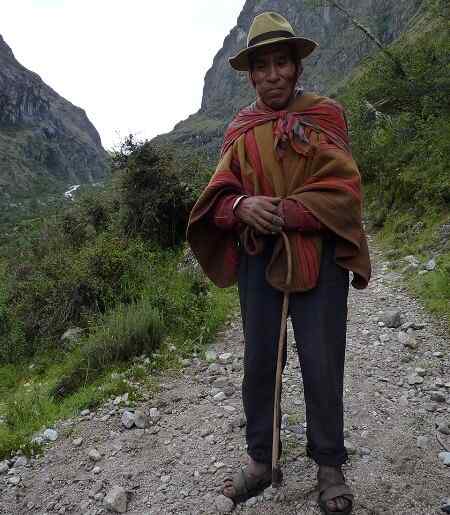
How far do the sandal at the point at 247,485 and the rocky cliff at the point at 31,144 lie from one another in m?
106

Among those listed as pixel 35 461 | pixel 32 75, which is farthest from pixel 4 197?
pixel 35 461

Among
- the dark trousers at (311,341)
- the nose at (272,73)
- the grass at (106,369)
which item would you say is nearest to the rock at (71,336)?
the grass at (106,369)

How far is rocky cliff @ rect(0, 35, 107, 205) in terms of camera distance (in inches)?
4614

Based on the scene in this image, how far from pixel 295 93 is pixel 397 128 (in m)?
7.63

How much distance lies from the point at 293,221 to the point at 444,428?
1.90m

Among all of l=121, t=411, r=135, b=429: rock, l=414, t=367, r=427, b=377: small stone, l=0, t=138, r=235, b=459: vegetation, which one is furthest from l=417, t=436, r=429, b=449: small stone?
l=0, t=138, r=235, b=459: vegetation

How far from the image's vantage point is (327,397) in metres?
2.26

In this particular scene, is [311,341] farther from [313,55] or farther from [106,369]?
[313,55]

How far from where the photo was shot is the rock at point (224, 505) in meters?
2.54

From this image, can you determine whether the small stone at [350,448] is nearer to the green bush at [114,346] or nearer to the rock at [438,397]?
the rock at [438,397]

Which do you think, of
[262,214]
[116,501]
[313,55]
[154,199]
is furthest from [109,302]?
[313,55]

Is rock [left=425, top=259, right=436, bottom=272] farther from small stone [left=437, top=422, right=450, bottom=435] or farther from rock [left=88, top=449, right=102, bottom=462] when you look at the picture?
rock [left=88, top=449, right=102, bottom=462]

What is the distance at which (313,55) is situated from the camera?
97625 millimetres

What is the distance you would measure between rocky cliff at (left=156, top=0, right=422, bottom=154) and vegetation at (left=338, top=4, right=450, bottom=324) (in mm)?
6446
